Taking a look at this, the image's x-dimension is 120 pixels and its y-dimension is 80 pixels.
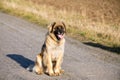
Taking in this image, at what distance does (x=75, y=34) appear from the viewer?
16.5 meters

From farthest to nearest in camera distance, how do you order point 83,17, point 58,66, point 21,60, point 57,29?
point 83,17 → point 21,60 → point 58,66 → point 57,29

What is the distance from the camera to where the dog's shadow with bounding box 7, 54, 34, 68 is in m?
10.2

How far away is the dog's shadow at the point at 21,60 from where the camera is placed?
33.5ft

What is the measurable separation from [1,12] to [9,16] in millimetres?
2017

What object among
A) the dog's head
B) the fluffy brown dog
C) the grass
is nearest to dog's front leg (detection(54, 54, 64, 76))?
the fluffy brown dog

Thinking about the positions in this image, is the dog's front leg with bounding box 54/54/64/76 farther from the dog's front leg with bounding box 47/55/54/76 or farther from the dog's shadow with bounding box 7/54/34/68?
the dog's shadow with bounding box 7/54/34/68

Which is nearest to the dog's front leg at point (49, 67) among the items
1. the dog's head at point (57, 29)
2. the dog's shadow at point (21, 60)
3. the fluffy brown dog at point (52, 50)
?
the fluffy brown dog at point (52, 50)

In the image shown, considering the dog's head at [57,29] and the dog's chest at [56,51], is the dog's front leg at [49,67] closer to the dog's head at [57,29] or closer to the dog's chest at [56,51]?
the dog's chest at [56,51]

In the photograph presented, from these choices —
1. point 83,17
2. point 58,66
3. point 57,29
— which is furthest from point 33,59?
point 83,17

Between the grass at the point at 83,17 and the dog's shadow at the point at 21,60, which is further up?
the dog's shadow at the point at 21,60

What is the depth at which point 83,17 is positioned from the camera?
23344mm

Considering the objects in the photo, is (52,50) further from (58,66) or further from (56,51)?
(58,66)

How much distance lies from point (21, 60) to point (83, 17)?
13.0m

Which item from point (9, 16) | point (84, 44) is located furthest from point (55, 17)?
point (84, 44)
